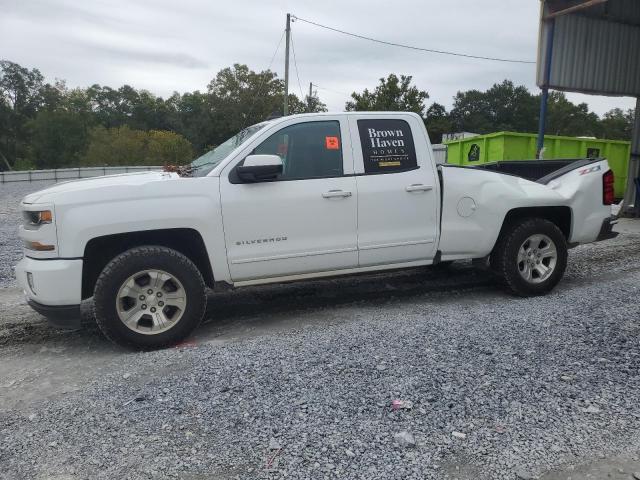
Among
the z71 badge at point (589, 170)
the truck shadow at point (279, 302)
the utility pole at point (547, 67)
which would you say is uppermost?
the utility pole at point (547, 67)

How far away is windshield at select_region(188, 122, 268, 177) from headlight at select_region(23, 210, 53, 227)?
1194 mm

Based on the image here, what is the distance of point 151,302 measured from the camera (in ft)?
13.3

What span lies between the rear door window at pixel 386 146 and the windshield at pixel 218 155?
98 cm

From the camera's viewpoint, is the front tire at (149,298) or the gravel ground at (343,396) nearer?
the gravel ground at (343,396)

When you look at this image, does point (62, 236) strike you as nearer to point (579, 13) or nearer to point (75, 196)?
point (75, 196)

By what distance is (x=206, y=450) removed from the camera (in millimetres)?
2629

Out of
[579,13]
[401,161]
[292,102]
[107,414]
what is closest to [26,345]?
[107,414]

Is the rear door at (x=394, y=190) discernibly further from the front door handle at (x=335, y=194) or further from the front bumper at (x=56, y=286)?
the front bumper at (x=56, y=286)

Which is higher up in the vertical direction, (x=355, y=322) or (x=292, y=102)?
(x=292, y=102)

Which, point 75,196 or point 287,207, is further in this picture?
point 287,207

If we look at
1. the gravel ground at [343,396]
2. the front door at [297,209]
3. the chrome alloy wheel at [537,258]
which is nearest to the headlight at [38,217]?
the gravel ground at [343,396]

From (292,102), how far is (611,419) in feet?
179

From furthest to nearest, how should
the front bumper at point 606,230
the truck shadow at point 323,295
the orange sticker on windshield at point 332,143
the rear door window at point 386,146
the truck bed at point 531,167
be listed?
the truck bed at point 531,167
the front bumper at point 606,230
the truck shadow at point 323,295
the rear door window at point 386,146
the orange sticker on windshield at point 332,143

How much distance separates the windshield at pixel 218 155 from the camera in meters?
4.45
